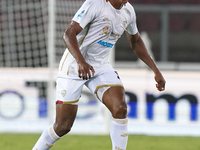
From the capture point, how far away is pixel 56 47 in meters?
6.97

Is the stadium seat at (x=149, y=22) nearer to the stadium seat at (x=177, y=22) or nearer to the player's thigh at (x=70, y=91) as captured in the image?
the stadium seat at (x=177, y=22)

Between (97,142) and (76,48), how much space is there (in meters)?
2.90

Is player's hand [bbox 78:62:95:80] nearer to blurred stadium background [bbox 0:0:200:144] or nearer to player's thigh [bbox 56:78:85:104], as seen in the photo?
player's thigh [bbox 56:78:85:104]

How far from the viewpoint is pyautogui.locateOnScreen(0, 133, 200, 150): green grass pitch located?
5.36m

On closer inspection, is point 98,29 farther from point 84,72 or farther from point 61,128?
point 61,128

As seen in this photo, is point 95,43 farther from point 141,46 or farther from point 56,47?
point 56,47

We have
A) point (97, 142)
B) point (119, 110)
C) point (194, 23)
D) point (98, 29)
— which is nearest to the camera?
point (119, 110)

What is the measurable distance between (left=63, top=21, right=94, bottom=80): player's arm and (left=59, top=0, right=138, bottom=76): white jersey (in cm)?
6

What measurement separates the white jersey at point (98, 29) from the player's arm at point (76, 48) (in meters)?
0.06

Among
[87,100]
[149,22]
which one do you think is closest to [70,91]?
[87,100]

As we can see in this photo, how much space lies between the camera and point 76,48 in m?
3.19

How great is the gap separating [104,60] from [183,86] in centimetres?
348

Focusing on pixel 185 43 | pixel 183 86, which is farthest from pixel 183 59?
pixel 183 86

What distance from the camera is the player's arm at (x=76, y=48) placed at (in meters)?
3.04
